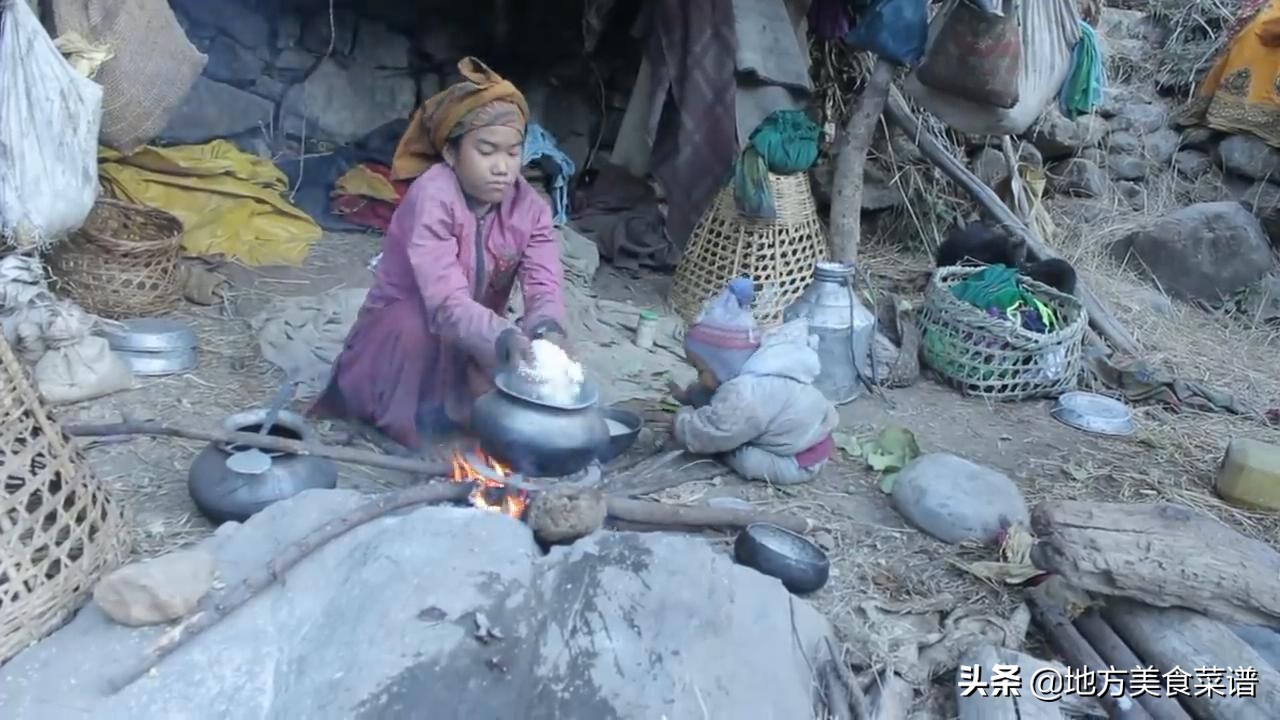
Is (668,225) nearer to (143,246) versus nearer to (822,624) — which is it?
(143,246)

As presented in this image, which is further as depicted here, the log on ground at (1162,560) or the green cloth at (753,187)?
the green cloth at (753,187)

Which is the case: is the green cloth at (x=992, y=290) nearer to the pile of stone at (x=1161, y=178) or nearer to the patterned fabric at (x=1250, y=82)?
the pile of stone at (x=1161, y=178)

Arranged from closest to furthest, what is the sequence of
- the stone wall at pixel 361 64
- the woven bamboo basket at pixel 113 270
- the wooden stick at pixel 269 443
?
the wooden stick at pixel 269 443
the woven bamboo basket at pixel 113 270
the stone wall at pixel 361 64

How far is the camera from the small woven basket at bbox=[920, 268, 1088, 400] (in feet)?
14.9

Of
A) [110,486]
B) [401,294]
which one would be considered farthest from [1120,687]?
[110,486]

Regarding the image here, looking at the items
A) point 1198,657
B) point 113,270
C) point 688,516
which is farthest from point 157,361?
point 1198,657

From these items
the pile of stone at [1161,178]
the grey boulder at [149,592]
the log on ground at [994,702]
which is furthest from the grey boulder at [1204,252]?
the grey boulder at [149,592]

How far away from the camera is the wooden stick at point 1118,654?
2482mm

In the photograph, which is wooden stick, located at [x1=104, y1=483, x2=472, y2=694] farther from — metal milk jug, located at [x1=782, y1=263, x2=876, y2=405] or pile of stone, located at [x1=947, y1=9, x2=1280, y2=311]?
pile of stone, located at [x1=947, y1=9, x2=1280, y2=311]

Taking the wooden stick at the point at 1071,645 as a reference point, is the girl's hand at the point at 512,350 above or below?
above

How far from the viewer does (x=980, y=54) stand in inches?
178

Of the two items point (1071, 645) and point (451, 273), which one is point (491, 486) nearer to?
point (451, 273)

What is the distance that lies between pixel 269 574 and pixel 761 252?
3148mm

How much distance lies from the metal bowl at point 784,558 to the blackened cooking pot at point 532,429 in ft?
1.56
